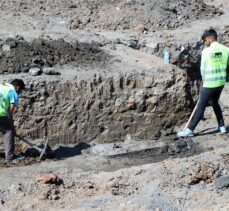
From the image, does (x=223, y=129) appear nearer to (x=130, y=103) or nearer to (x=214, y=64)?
(x=214, y=64)

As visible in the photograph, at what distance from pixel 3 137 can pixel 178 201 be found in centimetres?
321

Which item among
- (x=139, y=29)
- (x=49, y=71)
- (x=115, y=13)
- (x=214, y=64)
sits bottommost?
(x=49, y=71)

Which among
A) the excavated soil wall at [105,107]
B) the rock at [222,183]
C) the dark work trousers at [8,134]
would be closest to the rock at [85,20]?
the excavated soil wall at [105,107]

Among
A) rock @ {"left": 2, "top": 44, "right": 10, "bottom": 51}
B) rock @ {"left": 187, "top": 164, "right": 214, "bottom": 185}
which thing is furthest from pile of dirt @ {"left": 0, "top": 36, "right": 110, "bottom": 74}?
rock @ {"left": 187, "top": 164, "right": 214, "bottom": 185}

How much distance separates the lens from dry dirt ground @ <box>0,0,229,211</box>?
8.87 m

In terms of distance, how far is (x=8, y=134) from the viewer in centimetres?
1041

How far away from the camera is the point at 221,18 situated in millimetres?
16688

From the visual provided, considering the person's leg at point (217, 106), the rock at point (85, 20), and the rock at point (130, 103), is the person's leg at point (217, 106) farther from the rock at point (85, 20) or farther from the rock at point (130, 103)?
the rock at point (85, 20)

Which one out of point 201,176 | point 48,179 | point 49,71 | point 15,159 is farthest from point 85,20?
point 201,176

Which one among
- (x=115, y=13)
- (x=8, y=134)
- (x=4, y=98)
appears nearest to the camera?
(x=4, y=98)

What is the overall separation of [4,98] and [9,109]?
0.57 feet

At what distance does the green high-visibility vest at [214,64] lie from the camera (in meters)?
11.4

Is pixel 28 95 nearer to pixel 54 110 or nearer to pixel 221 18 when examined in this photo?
pixel 54 110

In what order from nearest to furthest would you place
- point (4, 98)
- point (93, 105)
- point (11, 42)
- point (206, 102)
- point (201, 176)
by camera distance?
point (201, 176) → point (4, 98) → point (206, 102) → point (93, 105) → point (11, 42)
